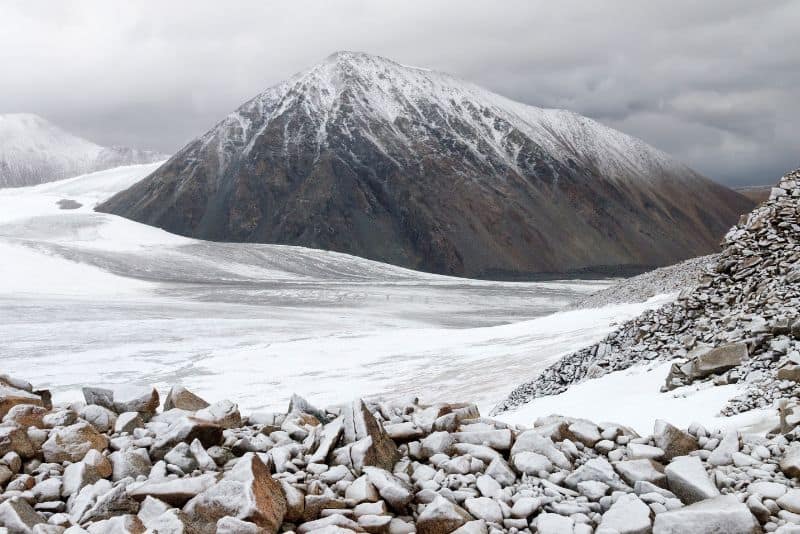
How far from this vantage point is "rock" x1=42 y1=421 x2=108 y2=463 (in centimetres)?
558

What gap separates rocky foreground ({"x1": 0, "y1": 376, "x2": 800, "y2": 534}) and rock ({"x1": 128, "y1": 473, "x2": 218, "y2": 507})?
10 mm

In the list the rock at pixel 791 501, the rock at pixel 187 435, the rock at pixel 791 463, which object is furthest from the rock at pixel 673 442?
the rock at pixel 187 435

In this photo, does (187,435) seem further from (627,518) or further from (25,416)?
(627,518)

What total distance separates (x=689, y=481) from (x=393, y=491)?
2.31 metres

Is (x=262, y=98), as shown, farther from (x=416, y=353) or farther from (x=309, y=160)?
(x=416, y=353)

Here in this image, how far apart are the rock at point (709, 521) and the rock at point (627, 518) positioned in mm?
93

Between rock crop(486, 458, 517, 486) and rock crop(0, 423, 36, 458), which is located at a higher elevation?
rock crop(0, 423, 36, 458)

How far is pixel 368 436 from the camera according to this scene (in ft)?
18.7

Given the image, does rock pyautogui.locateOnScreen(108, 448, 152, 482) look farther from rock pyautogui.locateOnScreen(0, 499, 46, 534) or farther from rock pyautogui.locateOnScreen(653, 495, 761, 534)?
rock pyautogui.locateOnScreen(653, 495, 761, 534)

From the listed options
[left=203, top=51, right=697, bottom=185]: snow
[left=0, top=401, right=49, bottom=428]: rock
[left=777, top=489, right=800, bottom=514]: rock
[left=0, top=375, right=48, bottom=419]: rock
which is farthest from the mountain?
[left=777, top=489, right=800, bottom=514]: rock

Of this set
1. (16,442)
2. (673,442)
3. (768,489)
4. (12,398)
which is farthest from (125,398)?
(768,489)

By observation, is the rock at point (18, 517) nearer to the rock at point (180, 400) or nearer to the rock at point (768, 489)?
the rock at point (180, 400)

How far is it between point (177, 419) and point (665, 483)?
446 centimetres

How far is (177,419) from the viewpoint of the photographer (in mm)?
6367
